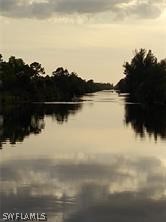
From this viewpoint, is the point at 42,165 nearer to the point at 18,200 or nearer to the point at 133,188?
the point at 133,188

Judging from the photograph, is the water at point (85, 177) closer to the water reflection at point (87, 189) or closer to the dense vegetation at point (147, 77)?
the water reflection at point (87, 189)

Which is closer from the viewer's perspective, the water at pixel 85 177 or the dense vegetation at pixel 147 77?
the water at pixel 85 177

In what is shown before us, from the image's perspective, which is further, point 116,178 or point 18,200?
point 116,178

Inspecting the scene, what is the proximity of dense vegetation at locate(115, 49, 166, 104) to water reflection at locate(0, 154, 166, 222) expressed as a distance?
226 feet

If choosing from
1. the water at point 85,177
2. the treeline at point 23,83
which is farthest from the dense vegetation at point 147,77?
the water at point 85,177

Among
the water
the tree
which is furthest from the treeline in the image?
the water

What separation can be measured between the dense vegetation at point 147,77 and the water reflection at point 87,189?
2713 inches

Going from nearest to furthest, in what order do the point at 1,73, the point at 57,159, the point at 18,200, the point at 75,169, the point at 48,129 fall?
the point at 18,200 → the point at 75,169 → the point at 57,159 → the point at 48,129 → the point at 1,73

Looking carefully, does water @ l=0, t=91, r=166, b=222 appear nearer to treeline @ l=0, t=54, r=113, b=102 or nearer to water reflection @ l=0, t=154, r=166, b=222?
water reflection @ l=0, t=154, r=166, b=222

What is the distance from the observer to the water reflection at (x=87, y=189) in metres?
13.0

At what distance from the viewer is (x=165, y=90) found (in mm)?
88188

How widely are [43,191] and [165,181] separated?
4.28 m

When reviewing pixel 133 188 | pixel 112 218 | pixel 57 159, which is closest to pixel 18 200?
pixel 112 218

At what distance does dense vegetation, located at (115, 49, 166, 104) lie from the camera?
9194 centimetres
